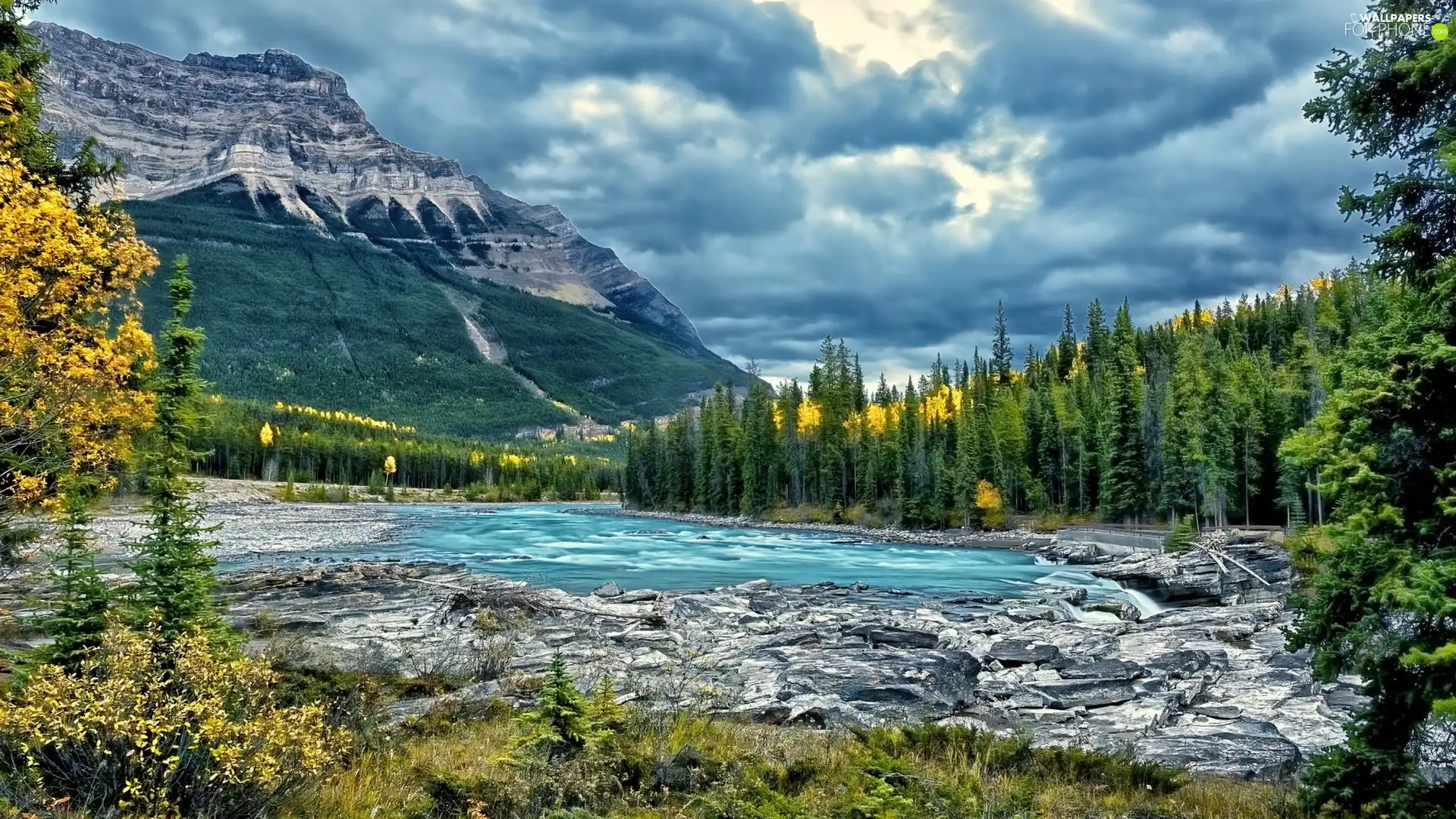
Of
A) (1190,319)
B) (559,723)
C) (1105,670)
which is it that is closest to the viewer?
(559,723)

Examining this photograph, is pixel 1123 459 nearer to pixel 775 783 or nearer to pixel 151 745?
pixel 775 783

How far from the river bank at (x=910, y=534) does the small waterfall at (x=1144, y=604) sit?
26.5 meters

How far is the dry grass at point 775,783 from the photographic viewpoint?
307 inches

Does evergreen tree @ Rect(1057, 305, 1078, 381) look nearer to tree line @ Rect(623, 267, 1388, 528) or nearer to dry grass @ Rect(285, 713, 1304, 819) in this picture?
tree line @ Rect(623, 267, 1388, 528)

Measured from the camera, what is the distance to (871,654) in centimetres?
2020

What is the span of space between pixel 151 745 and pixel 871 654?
54.7ft

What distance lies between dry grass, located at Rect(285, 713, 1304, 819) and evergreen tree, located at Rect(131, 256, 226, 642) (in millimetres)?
4910

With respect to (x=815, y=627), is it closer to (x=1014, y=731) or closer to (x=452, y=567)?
(x=1014, y=731)

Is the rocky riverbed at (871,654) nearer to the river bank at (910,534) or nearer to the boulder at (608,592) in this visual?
the boulder at (608,592)

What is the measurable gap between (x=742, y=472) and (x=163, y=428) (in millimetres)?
93902

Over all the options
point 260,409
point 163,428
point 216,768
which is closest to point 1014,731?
point 216,768

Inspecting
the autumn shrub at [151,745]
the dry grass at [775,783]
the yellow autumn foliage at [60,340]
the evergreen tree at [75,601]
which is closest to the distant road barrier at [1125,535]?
the dry grass at [775,783]

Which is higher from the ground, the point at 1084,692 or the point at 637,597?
the point at 1084,692

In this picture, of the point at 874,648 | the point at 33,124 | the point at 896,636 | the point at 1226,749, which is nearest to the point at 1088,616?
the point at 896,636
